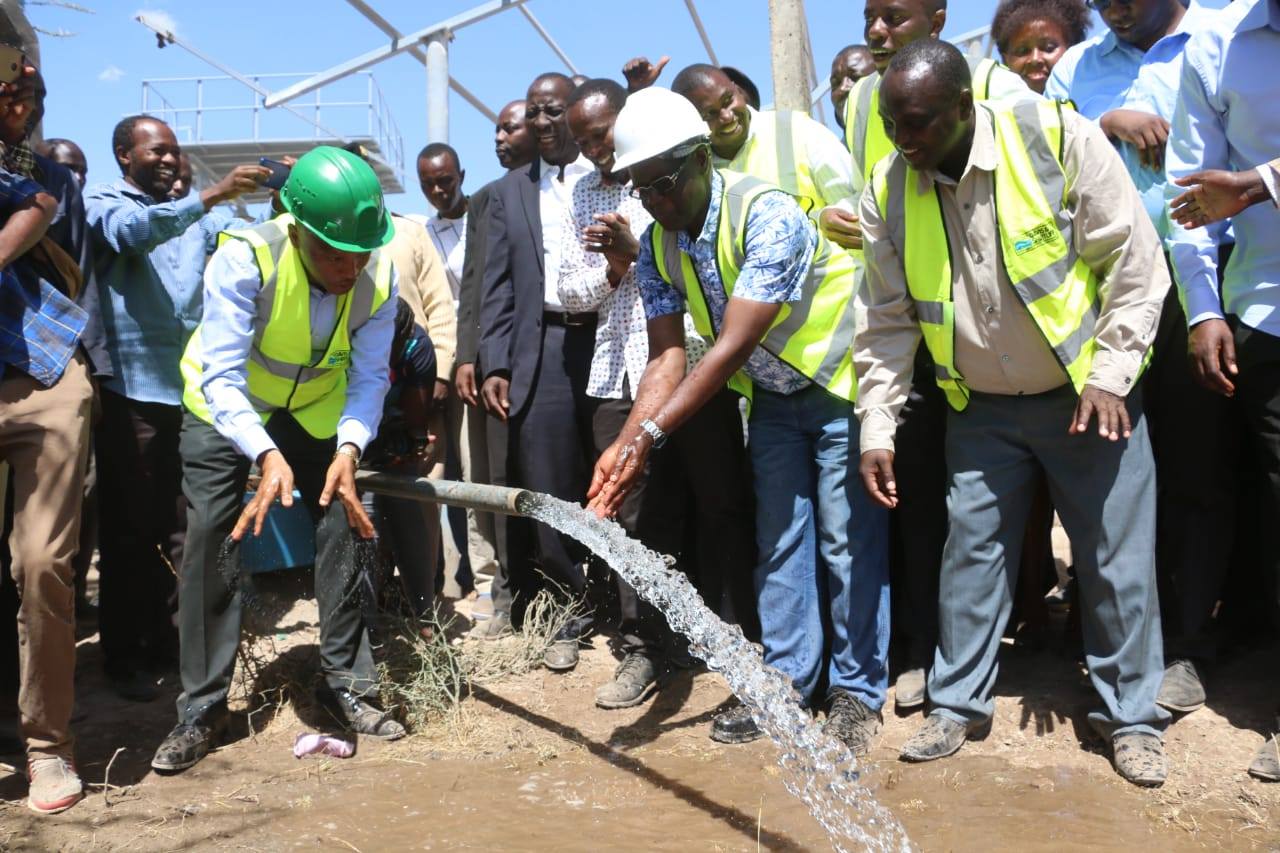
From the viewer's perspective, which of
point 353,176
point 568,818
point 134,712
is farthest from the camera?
point 134,712

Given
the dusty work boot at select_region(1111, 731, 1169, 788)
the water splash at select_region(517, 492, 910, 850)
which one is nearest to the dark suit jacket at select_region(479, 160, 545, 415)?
the water splash at select_region(517, 492, 910, 850)

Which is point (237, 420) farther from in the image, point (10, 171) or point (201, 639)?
point (10, 171)

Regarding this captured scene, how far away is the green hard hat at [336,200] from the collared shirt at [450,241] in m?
2.62

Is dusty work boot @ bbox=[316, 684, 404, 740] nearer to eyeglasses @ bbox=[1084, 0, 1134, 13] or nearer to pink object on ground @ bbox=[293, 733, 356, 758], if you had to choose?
pink object on ground @ bbox=[293, 733, 356, 758]

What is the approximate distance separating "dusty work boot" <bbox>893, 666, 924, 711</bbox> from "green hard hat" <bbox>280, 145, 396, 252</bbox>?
235 centimetres

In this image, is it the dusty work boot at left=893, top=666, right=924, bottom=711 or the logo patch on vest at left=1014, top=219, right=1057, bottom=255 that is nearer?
the logo patch on vest at left=1014, top=219, right=1057, bottom=255

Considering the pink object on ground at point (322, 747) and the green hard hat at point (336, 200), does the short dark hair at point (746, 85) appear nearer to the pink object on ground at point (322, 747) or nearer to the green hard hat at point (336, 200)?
the green hard hat at point (336, 200)

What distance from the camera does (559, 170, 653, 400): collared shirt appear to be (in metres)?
4.56

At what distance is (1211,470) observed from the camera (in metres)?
3.71

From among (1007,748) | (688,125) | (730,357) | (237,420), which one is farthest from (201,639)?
(1007,748)

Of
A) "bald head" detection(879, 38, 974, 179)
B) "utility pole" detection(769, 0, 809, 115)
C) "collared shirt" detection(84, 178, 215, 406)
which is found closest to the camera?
"bald head" detection(879, 38, 974, 179)

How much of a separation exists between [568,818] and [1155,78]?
3130 millimetres

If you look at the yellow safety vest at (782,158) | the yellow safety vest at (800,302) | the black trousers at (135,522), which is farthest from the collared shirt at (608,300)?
the black trousers at (135,522)

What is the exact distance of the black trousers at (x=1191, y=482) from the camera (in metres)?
3.71
